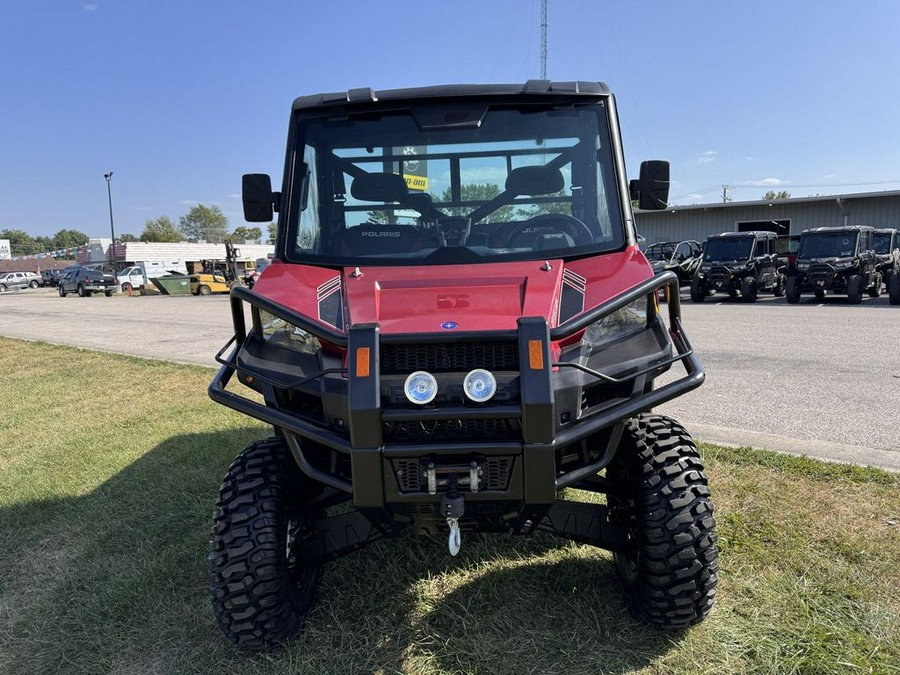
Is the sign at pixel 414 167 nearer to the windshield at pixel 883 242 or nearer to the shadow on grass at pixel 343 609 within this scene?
the shadow on grass at pixel 343 609

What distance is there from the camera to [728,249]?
18.6 metres

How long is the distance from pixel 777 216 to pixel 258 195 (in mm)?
33948

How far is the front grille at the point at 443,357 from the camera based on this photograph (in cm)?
213

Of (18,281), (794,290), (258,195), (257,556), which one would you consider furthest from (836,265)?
(18,281)

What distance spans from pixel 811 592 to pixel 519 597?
1.29 m

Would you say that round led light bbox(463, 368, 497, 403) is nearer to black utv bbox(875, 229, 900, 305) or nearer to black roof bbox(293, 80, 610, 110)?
black roof bbox(293, 80, 610, 110)

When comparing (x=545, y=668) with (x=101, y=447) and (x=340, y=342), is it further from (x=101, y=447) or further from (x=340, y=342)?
(x=101, y=447)

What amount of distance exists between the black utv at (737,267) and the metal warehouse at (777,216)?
11194mm

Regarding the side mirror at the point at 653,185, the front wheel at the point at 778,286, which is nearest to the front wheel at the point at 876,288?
the front wheel at the point at 778,286

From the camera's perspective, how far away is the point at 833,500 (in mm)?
3549

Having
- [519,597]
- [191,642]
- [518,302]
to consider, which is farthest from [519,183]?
[191,642]

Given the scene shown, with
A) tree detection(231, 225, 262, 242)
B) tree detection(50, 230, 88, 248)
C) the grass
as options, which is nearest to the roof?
the grass

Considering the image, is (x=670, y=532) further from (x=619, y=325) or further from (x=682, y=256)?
(x=682, y=256)

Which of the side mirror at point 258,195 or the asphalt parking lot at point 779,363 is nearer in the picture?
the side mirror at point 258,195
